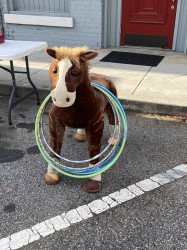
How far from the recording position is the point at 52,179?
333 cm

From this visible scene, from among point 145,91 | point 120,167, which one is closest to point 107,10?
point 145,91

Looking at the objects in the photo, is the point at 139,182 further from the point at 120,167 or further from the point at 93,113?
the point at 93,113

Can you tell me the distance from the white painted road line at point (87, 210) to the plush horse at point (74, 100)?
0.23 metres

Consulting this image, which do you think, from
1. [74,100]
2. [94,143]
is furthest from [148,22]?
[74,100]

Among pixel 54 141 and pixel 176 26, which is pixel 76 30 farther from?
pixel 54 141

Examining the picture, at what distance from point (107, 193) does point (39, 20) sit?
5987 millimetres

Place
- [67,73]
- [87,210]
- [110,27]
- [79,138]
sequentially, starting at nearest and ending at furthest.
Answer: [67,73] < [87,210] < [79,138] < [110,27]

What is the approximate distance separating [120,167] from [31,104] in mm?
2440

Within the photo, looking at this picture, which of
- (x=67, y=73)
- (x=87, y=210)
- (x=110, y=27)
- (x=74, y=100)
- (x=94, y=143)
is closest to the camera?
(x=67, y=73)

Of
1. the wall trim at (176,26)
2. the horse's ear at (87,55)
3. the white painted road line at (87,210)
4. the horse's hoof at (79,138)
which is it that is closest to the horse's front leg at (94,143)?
the white painted road line at (87,210)

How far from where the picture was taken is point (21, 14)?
810 centimetres

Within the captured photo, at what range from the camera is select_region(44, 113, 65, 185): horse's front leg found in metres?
3.16

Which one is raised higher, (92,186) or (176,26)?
(176,26)

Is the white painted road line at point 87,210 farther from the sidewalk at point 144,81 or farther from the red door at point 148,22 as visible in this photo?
the red door at point 148,22
